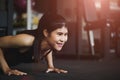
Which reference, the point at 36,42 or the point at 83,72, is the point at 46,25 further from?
the point at 83,72

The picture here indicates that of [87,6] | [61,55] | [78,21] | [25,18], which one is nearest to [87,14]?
[87,6]

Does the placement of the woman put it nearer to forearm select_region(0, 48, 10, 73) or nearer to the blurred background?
forearm select_region(0, 48, 10, 73)

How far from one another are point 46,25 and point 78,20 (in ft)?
4.59

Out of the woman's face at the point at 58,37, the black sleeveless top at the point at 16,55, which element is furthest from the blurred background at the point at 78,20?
the woman's face at the point at 58,37

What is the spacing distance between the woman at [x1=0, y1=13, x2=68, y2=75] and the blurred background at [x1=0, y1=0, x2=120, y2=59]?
2.44 ft

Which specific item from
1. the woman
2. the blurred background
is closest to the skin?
the woman

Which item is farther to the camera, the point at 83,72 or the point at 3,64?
the point at 83,72

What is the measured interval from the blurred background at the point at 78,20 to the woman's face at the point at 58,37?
37.4 inches

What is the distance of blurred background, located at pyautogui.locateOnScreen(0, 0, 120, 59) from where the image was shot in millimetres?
2826

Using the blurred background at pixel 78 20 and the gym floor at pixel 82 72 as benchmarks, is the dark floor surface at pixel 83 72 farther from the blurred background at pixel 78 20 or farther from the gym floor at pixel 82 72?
the blurred background at pixel 78 20

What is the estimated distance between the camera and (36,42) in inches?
74.7

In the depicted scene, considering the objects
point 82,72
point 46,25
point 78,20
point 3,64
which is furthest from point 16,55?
point 78,20

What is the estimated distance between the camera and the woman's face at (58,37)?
180 cm

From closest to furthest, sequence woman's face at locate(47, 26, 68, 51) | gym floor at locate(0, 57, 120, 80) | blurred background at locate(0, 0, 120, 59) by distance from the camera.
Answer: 1. woman's face at locate(47, 26, 68, 51)
2. gym floor at locate(0, 57, 120, 80)
3. blurred background at locate(0, 0, 120, 59)
